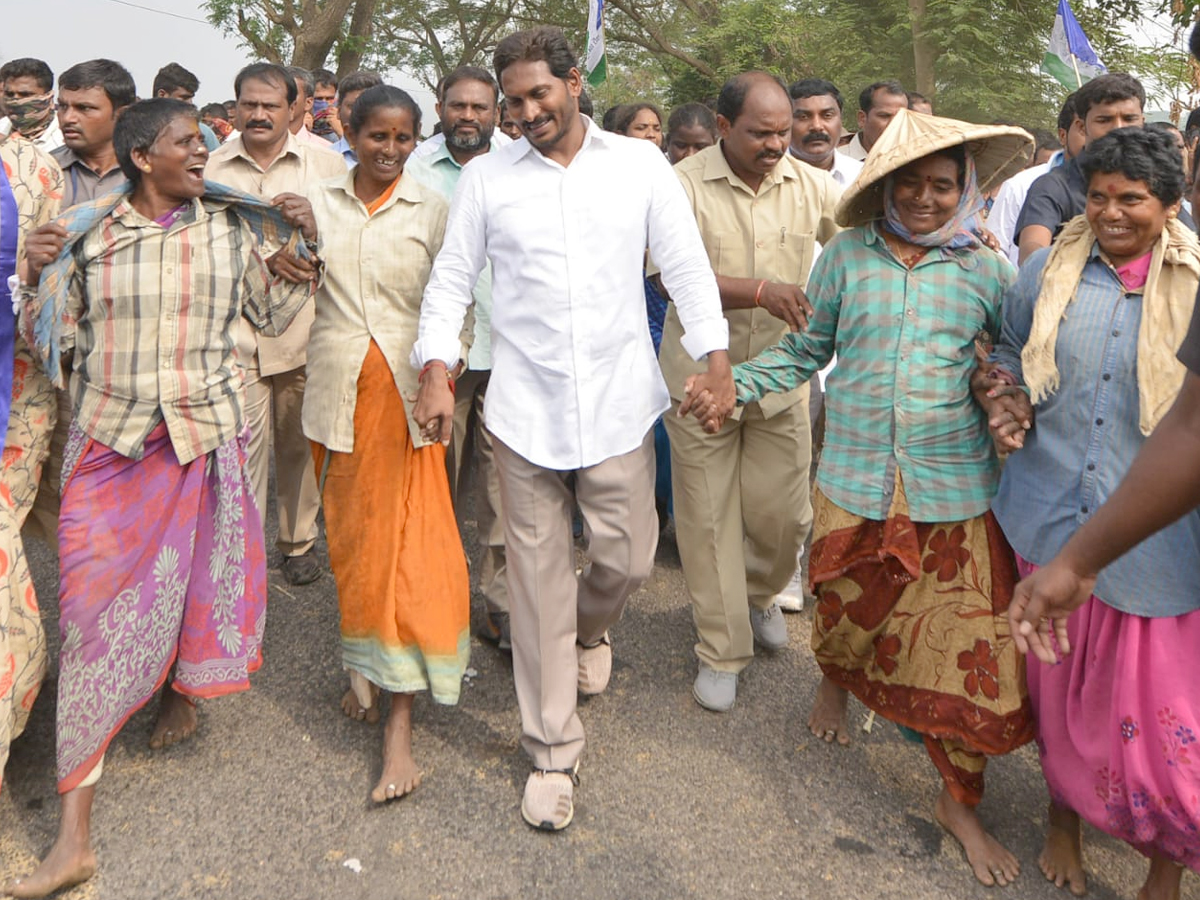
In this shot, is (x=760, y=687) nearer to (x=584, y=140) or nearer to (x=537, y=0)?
(x=584, y=140)

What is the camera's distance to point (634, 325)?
121 inches

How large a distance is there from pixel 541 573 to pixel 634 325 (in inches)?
30.5

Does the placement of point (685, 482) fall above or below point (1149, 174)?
below

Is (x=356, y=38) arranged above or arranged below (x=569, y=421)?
above

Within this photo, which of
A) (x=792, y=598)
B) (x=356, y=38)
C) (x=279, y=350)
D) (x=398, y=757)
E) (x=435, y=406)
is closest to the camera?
(x=435, y=406)

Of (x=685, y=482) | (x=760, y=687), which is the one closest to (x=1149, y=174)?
(x=685, y=482)

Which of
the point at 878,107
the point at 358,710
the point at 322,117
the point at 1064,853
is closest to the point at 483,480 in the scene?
the point at 358,710

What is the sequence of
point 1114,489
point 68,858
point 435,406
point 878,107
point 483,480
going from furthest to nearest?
point 878,107 < point 483,480 < point 435,406 < point 68,858 < point 1114,489

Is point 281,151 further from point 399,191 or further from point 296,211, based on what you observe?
point 296,211

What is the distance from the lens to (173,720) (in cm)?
332

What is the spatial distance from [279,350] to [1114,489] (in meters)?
3.36

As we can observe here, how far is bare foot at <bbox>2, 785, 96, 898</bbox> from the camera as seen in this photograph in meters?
2.56

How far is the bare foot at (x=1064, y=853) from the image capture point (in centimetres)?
269

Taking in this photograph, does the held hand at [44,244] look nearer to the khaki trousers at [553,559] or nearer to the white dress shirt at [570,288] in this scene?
the white dress shirt at [570,288]
